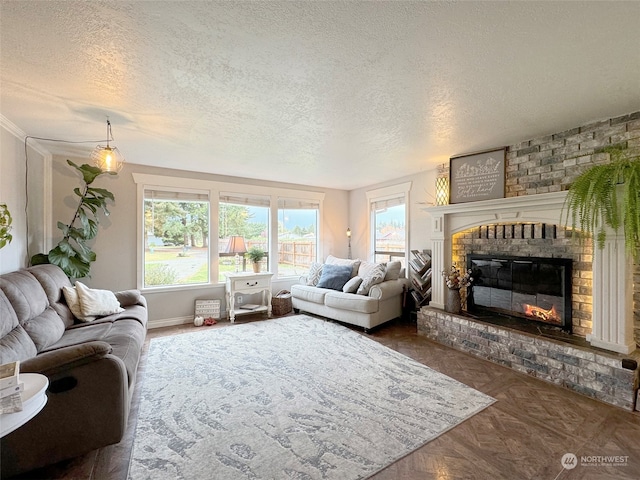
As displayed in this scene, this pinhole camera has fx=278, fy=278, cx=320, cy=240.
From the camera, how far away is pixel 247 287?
444 cm

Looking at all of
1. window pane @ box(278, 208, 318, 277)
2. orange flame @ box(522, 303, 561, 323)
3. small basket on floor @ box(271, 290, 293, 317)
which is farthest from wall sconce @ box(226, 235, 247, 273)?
orange flame @ box(522, 303, 561, 323)

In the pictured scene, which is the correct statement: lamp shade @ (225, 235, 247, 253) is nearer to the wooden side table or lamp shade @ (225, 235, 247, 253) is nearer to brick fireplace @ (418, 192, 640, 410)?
the wooden side table

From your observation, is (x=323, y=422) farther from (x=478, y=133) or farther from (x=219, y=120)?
(x=478, y=133)

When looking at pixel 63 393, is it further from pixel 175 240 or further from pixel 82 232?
pixel 175 240

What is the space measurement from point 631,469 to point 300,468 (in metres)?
1.88

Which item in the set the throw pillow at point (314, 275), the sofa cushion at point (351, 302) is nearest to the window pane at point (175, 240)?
the throw pillow at point (314, 275)

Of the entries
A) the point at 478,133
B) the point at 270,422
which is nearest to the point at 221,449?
the point at 270,422

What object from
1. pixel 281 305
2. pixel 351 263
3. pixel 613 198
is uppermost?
pixel 613 198

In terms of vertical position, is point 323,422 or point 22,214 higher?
point 22,214

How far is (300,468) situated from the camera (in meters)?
1.56

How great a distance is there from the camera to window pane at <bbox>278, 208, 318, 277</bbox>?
17.3ft

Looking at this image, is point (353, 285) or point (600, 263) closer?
point (600, 263)

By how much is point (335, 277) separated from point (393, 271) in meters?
0.92

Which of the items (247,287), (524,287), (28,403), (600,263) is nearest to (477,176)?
(524,287)
